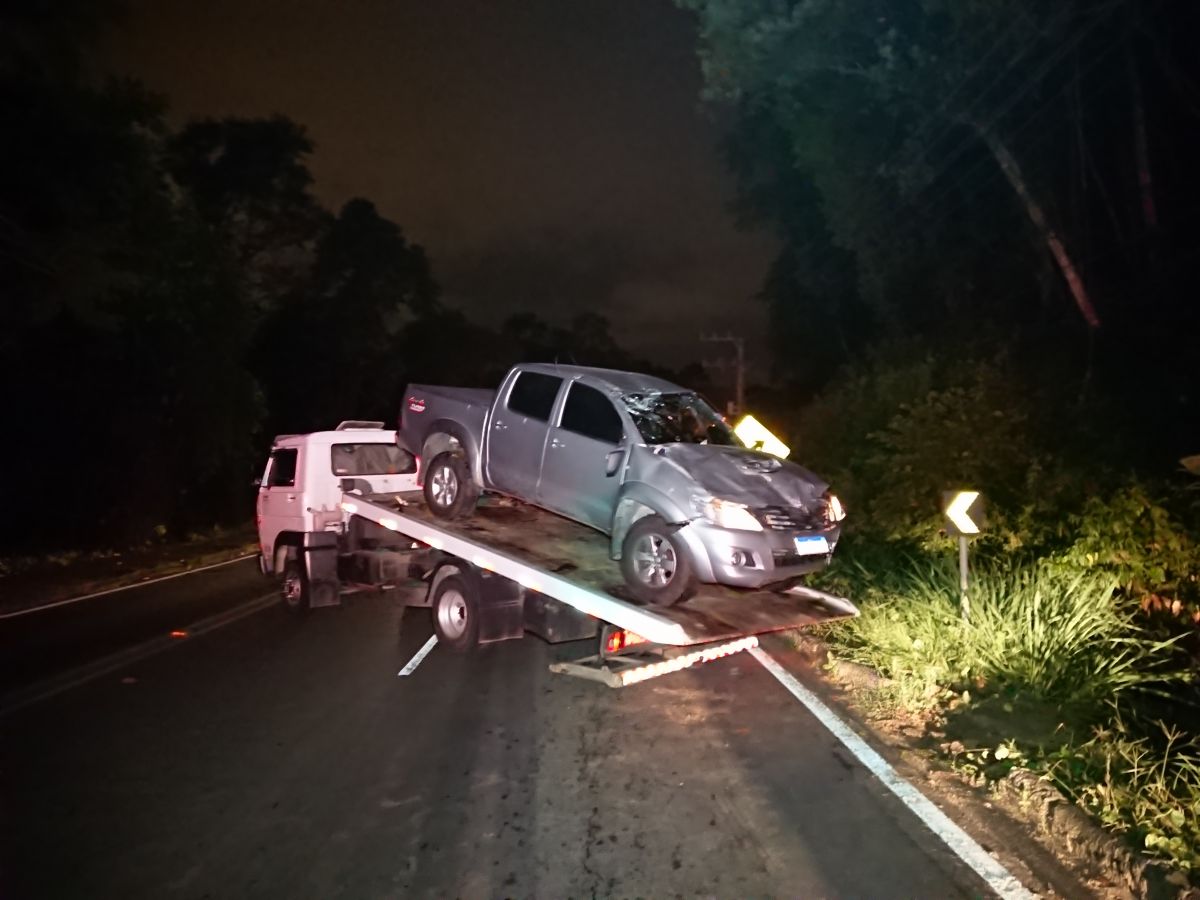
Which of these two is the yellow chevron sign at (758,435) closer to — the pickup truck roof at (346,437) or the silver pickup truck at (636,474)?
the silver pickup truck at (636,474)

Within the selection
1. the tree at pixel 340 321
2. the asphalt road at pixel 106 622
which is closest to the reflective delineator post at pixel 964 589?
the asphalt road at pixel 106 622

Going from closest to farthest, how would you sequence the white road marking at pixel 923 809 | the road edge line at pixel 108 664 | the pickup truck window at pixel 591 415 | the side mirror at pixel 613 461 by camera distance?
the white road marking at pixel 923 809, the side mirror at pixel 613 461, the pickup truck window at pixel 591 415, the road edge line at pixel 108 664

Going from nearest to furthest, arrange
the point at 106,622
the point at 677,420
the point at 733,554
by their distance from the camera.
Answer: the point at 733,554, the point at 677,420, the point at 106,622

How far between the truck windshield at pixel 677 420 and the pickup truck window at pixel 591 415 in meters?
0.17

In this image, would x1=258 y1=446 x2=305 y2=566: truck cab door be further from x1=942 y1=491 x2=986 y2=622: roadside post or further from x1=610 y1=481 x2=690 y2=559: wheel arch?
x1=942 y1=491 x2=986 y2=622: roadside post

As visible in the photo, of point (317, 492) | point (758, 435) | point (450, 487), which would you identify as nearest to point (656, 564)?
point (450, 487)

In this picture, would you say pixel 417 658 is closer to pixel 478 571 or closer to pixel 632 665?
pixel 478 571

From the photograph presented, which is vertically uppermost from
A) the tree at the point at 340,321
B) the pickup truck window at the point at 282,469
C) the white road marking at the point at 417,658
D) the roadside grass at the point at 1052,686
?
the tree at the point at 340,321

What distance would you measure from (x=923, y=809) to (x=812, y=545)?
2469 mm

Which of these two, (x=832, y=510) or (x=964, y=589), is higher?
(x=832, y=510)

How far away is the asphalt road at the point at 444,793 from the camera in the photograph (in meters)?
4.77

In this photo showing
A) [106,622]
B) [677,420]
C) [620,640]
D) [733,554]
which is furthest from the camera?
[106,622]

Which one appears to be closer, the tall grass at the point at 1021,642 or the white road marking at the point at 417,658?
the tall grass at the point at 1021,642

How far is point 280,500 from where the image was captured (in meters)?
12.0
